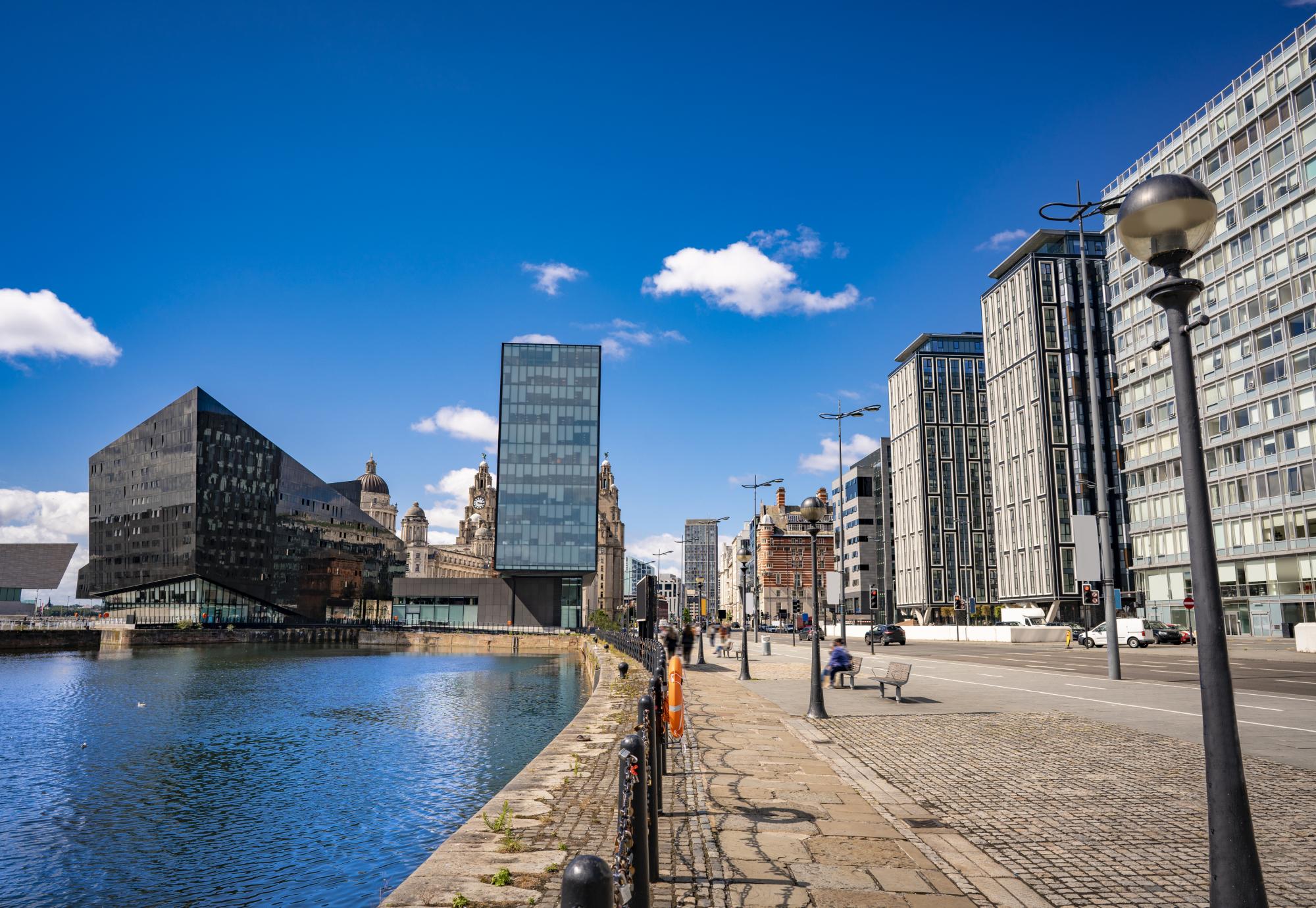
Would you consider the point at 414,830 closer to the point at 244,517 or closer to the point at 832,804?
the point at 832,804

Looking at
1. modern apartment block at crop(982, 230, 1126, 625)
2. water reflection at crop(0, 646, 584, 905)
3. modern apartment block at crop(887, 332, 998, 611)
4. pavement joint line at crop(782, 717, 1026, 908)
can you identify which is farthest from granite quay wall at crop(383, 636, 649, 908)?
modern apartment block at crop(887, 332, 998, 611)

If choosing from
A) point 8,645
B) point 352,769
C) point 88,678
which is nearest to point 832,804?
point 352,769

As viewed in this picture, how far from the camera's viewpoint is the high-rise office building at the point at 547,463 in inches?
3415

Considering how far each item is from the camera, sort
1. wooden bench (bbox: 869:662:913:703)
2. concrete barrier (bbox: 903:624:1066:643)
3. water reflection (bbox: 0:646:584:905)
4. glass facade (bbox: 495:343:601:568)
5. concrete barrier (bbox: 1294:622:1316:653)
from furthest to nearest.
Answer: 1. glass facade (bbox: 495:343:601:568)
2. concrete barrier (bbox: 903:624:1066:643)
3. concrete barrier (bbox: 1294:622:1316:653)
4. wooden bench (bbox: 869:662:913:703)
5. water reflection (bbox: 0:646:584:905)

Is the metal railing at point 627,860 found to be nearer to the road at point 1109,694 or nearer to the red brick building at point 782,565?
the road at point 1109,694

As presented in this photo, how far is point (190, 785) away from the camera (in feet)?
53.9

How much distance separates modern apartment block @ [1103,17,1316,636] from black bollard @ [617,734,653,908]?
54.1 m

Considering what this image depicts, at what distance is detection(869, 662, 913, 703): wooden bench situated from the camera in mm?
18375

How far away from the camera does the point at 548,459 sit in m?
88.0

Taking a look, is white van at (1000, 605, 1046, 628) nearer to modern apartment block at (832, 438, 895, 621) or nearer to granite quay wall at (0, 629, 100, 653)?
modern apartment block at (832, 438, 895, 621)

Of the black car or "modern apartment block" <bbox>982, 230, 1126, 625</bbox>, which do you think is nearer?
the black car

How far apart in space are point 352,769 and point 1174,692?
19.3m

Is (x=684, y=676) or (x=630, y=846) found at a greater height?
(x=630, y=846)

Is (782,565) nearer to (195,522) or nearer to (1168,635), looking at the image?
(195,522)
